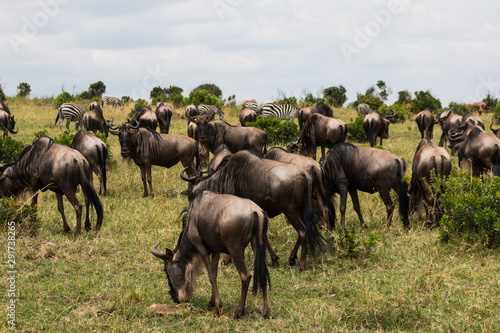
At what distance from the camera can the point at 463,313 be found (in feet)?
16.4

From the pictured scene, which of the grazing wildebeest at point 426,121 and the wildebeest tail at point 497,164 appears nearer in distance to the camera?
the wildebeest tail at point 497,164

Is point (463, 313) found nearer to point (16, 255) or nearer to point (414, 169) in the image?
point (414, 169)

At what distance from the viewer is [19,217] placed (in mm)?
7934

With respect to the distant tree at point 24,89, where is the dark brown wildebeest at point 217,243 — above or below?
below

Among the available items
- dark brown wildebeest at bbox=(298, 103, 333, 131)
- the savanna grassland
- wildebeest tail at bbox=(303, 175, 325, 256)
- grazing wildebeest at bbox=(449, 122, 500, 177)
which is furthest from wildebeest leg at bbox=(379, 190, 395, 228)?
dark brown wildebeest at bbox=(298, 103, 333, 131)

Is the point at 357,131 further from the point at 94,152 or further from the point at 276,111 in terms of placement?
the point at 94,152

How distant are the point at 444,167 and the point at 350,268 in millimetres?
2905

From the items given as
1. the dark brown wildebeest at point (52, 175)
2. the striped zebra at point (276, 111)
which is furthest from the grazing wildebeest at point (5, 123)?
the striped zebra at point (276, 111)

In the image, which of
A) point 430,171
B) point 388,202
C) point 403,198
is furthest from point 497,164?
point 388,202

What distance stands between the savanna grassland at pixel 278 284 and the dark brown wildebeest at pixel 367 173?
1.77 ft

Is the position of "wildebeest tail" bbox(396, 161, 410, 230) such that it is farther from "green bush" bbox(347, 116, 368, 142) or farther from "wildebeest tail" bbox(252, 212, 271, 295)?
"green bush" bbox(347, 116, 368, 142)

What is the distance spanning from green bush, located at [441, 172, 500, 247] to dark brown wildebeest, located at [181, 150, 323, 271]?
2044 mm

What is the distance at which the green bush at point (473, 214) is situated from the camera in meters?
7.10

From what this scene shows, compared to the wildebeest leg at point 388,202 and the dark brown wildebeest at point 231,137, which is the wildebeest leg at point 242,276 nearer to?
the wildebeest leg at point 388,202
